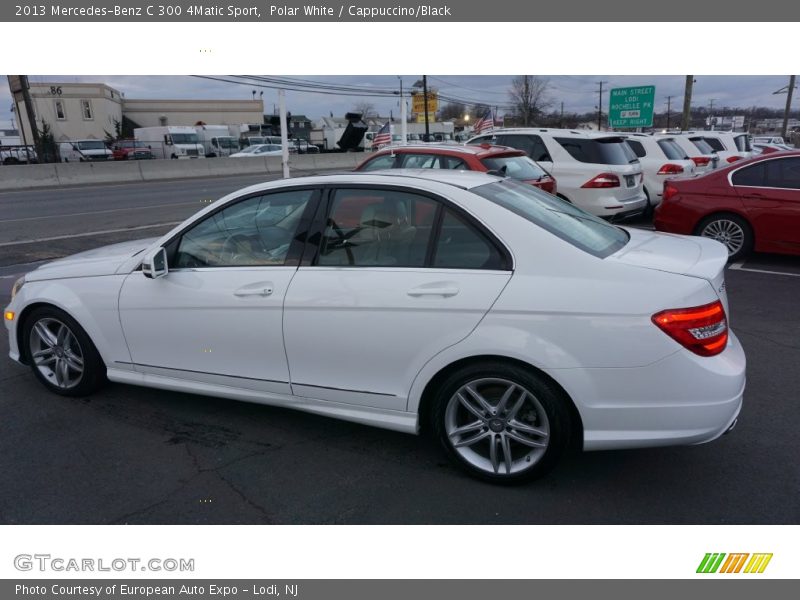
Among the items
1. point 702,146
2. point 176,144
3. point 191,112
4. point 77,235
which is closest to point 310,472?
point 77,235

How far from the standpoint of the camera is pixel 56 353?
4543mm

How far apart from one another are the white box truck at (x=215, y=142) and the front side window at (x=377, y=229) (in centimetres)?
4643

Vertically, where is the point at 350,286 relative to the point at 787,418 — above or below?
above

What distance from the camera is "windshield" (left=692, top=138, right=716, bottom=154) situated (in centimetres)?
1431

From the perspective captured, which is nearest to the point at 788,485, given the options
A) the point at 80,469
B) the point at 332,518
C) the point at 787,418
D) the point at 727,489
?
the point at 727,489

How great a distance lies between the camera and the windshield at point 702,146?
563 inches

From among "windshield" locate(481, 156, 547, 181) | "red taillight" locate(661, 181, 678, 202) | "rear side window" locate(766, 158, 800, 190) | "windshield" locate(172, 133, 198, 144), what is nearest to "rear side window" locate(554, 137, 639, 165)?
"red taillight" locate(661, 181, 678, 202)

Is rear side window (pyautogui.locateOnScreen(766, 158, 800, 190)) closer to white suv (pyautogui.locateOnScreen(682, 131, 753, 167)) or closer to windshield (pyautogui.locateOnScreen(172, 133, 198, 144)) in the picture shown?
white suv (pyautogui.locateOnScreen(682, 131, 753, 167))

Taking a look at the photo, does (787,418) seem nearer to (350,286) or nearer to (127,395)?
(350,286)

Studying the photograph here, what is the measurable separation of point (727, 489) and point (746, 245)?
6.14 m

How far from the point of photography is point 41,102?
6303cm

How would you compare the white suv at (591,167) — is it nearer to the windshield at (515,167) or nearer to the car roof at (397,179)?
the windshield at (515,167)

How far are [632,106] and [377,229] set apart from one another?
26.3 metres

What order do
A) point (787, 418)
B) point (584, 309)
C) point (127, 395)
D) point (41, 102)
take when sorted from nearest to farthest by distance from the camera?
point (584, 309) → point (787, 418) → point (127, 395) → point (41, 102)
